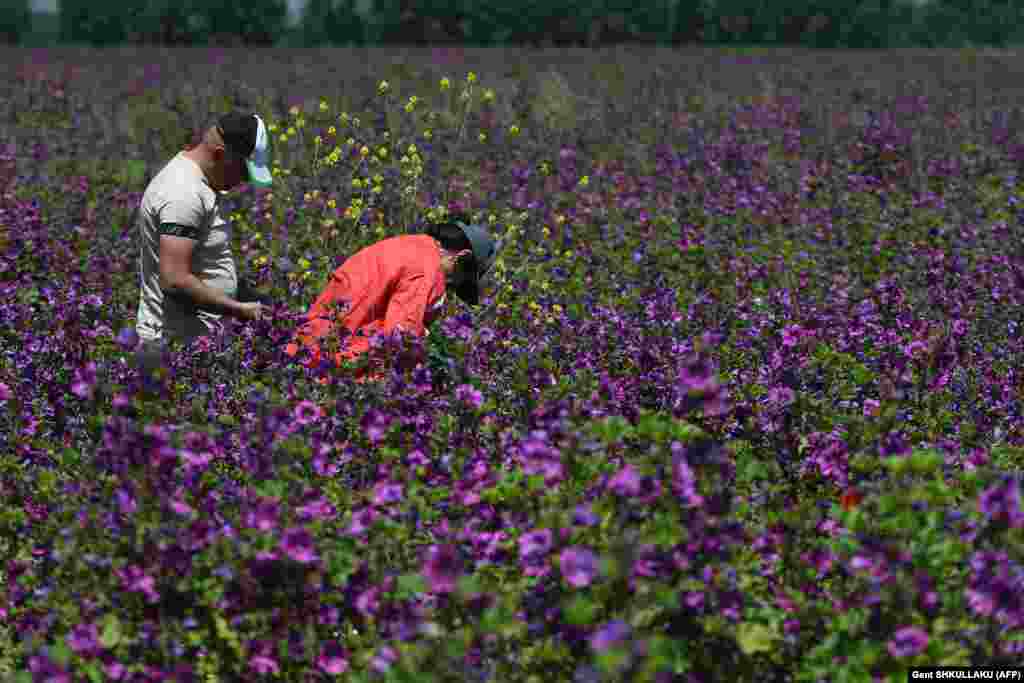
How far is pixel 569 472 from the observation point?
306cm

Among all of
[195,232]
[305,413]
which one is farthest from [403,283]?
[305,413]

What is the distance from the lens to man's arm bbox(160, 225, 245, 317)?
181 inches

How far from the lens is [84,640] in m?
2.66

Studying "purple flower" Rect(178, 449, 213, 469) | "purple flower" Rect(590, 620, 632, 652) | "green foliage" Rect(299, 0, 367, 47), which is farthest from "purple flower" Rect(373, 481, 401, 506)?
"green foliage" Rect(299, 0, 367, 47)

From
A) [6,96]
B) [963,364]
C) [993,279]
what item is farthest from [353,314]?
[6,96]

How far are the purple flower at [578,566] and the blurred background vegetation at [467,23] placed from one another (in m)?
44.7

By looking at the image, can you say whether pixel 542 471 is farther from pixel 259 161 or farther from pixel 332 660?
pixel 259 161

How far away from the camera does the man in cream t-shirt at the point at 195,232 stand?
15.1ft

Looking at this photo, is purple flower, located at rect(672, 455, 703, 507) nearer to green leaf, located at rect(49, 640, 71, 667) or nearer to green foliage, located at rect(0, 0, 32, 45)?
green leaf, located at rect(49, 640, 71, 667)

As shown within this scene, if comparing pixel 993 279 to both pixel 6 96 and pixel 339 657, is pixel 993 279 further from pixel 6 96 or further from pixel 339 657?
pixel 6 96

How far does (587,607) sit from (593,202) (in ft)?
20.1

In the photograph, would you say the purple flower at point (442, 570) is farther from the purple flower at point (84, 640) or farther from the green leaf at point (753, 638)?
the purple flower at point (84, 640)

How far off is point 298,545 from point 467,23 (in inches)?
1874

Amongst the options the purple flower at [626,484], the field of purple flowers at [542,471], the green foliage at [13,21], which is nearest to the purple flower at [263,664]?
the field of purple flowers at [542,471]
